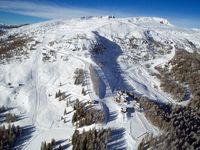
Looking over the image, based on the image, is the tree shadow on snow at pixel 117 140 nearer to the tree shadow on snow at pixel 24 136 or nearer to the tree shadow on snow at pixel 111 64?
the tree shadow on snow at pixel 24 136

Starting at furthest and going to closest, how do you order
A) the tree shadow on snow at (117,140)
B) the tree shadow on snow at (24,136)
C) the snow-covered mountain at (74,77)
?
the snow-covered mountain at (74,77) → the tree shadow on snow at (24,136) → the tree shadow on snow at (117,140)

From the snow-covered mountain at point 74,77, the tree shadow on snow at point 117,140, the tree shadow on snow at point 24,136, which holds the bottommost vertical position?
the tree shadow on snow at point 24,136

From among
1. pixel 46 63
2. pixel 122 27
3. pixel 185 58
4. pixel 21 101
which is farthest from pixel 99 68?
pixel 122 27

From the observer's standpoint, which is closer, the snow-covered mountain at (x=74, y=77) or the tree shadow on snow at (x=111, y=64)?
the snow-covered mountain at (x=74, y=77)

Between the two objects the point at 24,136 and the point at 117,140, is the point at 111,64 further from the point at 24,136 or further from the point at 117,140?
the point at 24,136

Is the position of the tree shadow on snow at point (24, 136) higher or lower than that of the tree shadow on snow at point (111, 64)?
lower

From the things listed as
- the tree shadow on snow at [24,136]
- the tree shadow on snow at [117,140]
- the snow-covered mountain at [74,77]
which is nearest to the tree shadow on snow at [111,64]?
the snow-covered mountain at [74,77]
